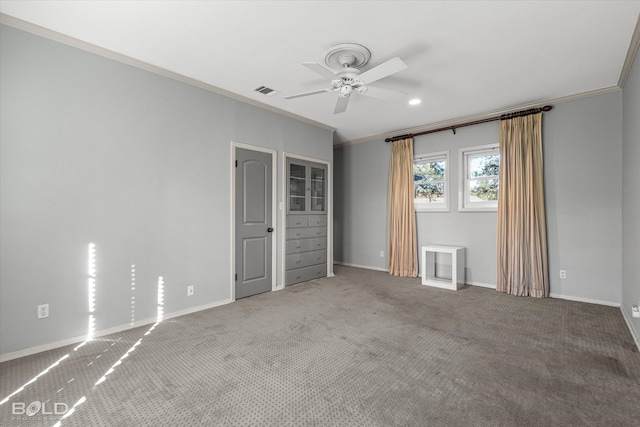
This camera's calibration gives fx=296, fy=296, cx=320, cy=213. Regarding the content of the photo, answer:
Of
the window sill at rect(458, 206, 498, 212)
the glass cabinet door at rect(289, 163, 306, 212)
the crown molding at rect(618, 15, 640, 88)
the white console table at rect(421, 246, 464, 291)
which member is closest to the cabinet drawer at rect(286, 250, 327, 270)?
the glass cabinet door at rect(289, 163, 306, 212)

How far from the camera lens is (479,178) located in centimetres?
473

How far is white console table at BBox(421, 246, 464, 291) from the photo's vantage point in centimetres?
446

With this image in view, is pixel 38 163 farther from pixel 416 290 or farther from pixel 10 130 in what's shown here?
pixel 416 290

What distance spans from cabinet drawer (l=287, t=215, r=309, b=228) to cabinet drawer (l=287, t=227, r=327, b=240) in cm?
7

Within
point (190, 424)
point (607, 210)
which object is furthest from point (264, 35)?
point (607, 210)

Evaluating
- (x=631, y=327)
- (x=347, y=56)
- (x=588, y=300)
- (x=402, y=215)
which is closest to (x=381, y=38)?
(x=347, y=56)

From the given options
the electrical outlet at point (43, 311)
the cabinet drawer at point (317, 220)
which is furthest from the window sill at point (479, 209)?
the electrical outlet at point (43, 311)

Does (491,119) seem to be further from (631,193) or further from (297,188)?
(297,188)

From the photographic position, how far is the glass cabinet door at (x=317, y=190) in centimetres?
514

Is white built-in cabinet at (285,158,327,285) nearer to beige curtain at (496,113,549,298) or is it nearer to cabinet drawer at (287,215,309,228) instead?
cabinet drawer at (287,215,309,228)

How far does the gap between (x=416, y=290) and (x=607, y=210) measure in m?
2.55

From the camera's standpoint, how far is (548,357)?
7.70ft

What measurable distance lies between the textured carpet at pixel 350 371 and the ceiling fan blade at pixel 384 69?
243cm

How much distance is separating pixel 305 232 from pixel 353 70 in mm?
2738
